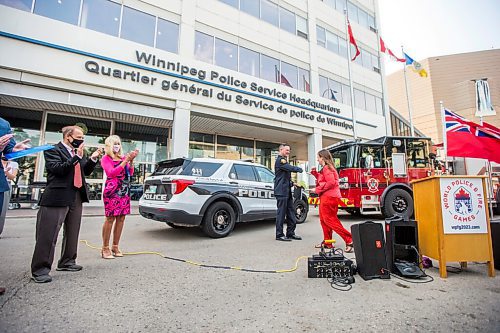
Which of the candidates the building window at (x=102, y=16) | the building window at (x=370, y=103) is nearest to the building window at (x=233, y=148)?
the building window at (x=102, y=16)

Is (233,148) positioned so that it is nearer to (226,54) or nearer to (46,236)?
(226,54)

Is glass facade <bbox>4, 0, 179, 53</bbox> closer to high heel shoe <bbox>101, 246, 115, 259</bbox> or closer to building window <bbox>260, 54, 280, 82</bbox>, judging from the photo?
building window <bbox>260, 54, 280, 82</bbox>

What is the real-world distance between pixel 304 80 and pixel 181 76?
8.80m

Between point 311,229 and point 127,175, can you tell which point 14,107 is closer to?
point 127,175

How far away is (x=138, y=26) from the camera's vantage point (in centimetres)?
1156

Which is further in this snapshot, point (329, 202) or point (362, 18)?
point (362, 18)

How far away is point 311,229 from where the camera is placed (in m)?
6.66

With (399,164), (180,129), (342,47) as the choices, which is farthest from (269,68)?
(399,164)

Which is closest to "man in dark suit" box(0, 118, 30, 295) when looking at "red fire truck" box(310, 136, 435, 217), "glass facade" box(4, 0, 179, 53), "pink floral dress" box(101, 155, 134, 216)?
"pink floral dress" box(101, 155, 134, 216)

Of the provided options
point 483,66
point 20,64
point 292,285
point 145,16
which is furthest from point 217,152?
point 483,66

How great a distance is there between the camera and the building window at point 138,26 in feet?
37.0

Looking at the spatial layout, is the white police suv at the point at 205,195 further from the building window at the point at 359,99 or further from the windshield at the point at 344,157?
the building window at the point at 359,99

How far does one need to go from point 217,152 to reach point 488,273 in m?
14.2

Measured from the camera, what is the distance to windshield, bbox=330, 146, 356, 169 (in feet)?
25.9
